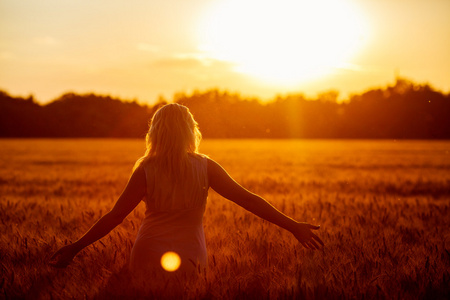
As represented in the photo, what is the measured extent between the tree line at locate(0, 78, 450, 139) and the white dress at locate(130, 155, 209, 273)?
66.5 metres

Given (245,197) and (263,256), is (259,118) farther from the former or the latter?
(245,197)

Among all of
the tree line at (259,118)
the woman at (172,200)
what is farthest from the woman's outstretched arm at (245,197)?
the tree line at (259,118)

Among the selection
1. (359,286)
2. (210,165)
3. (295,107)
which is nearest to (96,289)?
(210,165)

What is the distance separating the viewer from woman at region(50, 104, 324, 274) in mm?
3607

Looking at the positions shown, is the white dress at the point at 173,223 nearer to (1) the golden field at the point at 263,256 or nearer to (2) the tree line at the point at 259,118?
(1) the golden field at the point at 263,256

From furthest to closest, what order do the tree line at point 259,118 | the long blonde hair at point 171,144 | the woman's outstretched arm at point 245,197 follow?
Answer: the tree line at point 259,118 < the woman's outstretched arm at point 245,197 < the long blonde hair at point 171,144

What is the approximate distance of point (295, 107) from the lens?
96562mm

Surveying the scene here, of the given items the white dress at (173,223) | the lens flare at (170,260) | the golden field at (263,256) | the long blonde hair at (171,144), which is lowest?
the golden field at (263,256)

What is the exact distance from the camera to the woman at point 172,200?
3.61 metres

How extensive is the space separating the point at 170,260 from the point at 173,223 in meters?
0.27

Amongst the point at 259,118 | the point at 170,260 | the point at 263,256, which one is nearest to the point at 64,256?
the point at 170,260

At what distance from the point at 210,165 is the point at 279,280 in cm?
96

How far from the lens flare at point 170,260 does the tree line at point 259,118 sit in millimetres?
66675

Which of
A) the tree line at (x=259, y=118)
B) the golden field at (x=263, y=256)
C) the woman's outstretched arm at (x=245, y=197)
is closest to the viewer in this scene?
the golden field at (x=263, y=256)
